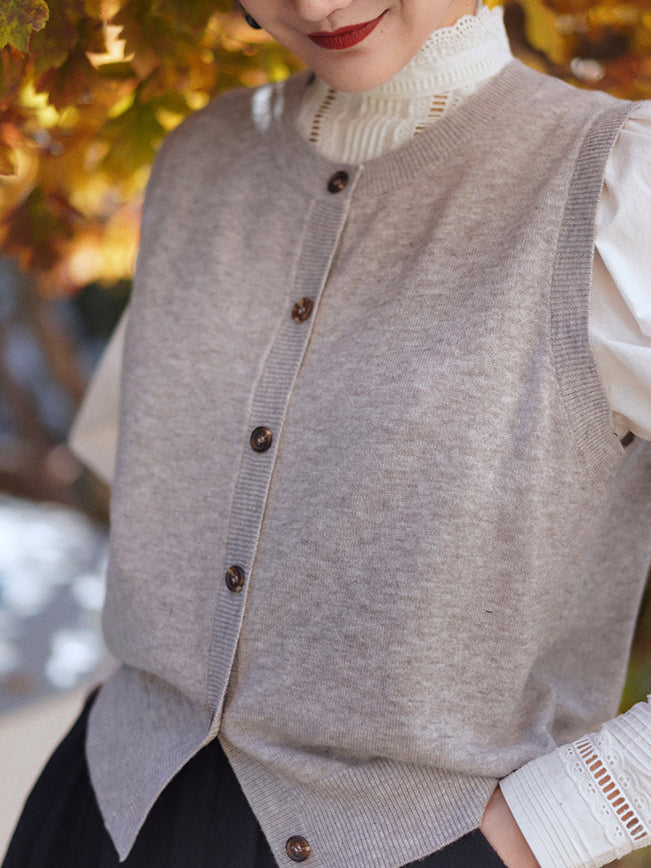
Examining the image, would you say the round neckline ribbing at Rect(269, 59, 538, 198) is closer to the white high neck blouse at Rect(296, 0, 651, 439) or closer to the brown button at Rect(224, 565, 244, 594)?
the white high neck blouse at Rect(296, 0, 651, 439)

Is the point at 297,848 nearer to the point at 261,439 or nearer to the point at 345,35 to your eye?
the point at 261,439

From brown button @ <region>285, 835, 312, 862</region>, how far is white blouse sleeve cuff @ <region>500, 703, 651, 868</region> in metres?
0.23

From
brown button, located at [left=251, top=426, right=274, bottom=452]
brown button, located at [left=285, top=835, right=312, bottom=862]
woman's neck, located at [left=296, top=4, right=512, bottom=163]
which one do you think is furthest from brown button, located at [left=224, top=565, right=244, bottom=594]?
woman's neck, located at [left=296, top=4, right=512, bottom=163]

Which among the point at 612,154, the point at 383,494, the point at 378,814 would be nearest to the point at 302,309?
the point at 383,494

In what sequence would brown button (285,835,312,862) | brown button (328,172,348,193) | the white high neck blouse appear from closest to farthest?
the white high neck blouse, brown button (285,835,312,862), brown button (328,172,348,193)

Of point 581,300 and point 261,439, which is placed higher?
point 581,300

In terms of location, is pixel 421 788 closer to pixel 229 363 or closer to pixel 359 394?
pixel 359 394

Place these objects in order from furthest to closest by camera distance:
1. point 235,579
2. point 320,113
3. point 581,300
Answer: point 320,113, point 235,579, point 581,300

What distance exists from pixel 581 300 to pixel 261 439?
390 mm

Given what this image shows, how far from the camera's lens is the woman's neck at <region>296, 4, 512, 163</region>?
3.44ft

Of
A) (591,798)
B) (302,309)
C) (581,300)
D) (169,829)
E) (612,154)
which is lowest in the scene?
(169,829)

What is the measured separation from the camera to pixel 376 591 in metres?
0.94

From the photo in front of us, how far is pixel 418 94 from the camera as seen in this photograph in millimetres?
1076

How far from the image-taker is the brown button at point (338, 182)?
1102 mm
